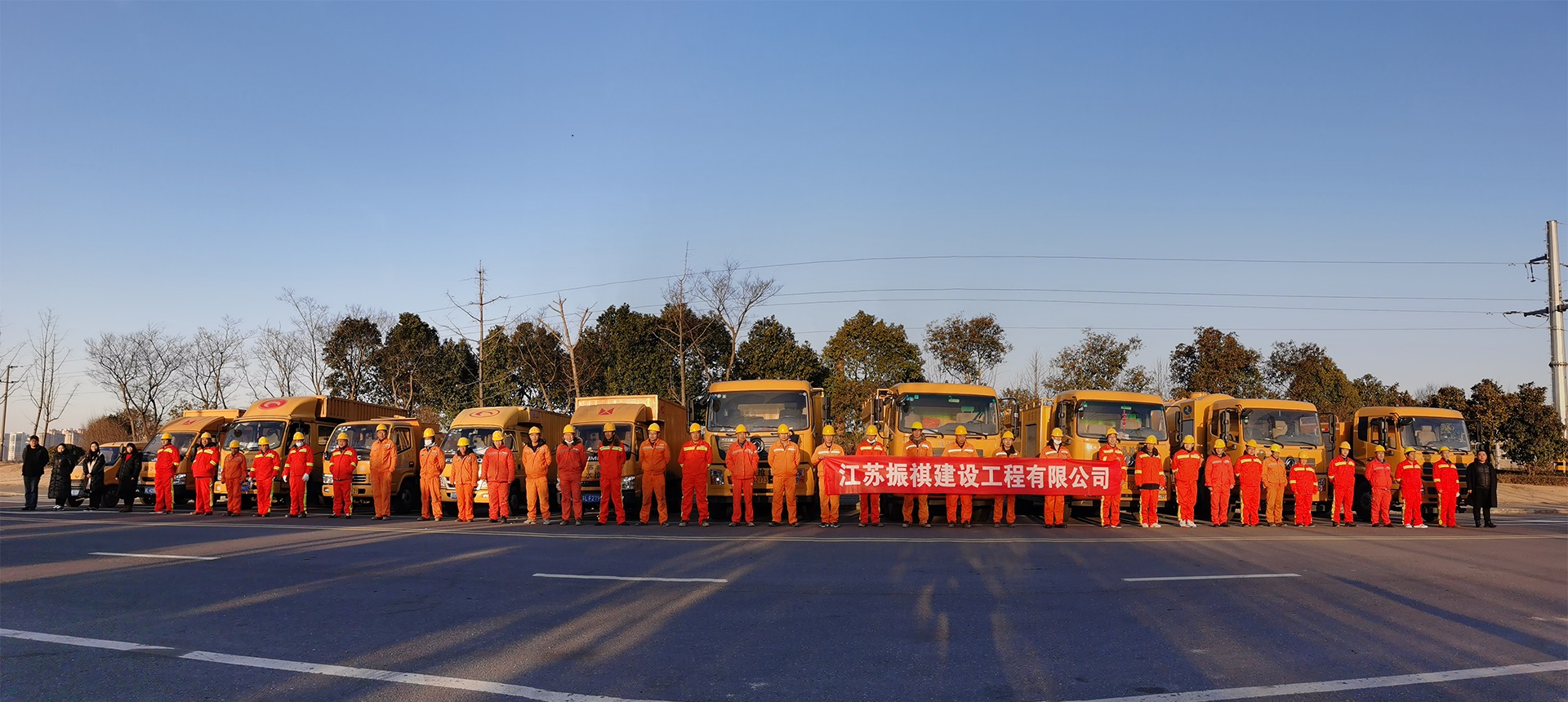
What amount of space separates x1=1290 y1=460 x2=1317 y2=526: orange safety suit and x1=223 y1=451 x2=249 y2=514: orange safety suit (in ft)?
73.3

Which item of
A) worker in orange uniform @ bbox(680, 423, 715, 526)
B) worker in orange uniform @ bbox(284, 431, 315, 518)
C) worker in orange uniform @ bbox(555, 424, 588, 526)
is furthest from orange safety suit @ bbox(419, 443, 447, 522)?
worker in orange uniform @ bbox(680, 423, 715, 526)

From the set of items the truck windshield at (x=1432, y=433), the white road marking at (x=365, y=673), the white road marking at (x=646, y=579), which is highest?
the truck windshield at (x=1432, y=433)

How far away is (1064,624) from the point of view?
8148 millimetres

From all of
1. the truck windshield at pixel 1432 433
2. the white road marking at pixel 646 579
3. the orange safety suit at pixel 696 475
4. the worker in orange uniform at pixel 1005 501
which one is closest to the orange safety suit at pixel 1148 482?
the worker in orange uniform at pixel 1005 501

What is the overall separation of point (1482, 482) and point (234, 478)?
86.7ft

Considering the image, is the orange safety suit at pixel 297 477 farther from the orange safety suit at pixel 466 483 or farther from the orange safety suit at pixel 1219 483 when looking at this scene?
the orange safety suit at pixel 1219 483

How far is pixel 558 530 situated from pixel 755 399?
504cm

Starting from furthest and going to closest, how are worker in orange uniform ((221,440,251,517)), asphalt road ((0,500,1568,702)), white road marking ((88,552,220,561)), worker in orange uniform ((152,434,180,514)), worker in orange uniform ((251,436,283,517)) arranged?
1. worker in orange uniform ((152,434,180,514))
2. worker in orange uniform ((221,440,251,517))
3. worker in orange uniform ((251,436,283,517))
4. white road marking ((88,552,220,561))
5. asphalt road ((0,500,1568,702))

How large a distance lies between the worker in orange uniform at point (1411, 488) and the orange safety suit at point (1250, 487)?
2996 millimetres

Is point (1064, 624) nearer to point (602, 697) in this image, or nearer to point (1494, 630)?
point (1494, 630)

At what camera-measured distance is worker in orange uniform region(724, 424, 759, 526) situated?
1822 cm

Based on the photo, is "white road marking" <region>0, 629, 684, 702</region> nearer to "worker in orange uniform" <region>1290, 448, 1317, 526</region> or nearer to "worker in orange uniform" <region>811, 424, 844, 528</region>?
"worker in orange uniform" <region>811, 424, 844, 528</region>

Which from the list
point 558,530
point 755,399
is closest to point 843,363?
point 755,399

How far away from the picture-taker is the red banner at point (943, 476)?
18.3 m
